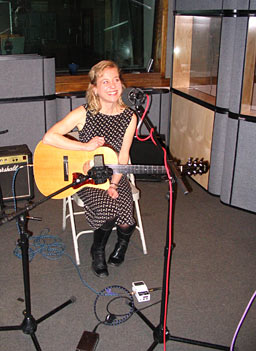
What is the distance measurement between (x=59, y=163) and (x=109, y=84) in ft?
1.94

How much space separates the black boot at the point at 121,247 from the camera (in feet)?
9.07

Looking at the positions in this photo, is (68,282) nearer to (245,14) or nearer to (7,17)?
(245,14)

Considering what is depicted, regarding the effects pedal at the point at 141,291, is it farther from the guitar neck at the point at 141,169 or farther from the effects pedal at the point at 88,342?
the guitar neck at the point at 141,169

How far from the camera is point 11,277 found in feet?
8.66

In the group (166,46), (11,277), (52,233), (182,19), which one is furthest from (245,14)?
(11,277)

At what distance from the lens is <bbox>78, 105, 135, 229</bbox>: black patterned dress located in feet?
8.68

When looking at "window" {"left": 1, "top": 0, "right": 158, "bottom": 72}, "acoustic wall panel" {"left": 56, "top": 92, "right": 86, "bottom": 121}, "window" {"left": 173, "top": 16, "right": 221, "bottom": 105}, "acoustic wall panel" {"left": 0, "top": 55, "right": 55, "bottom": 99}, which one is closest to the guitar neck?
"window" {"left": 173, "top": 16, "right": 221, "bottom": 105}

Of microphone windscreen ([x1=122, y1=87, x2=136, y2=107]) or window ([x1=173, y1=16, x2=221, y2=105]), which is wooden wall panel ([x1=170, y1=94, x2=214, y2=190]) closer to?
window ([x1=173, y1=16, x2=221, y2=105])

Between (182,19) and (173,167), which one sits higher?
(182,19)

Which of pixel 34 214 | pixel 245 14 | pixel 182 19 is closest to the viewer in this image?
pixel 245 14

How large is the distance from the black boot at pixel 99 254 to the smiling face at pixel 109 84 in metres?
0.86

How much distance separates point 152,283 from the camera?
2.61 m

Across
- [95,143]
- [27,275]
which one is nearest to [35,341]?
[27,275]

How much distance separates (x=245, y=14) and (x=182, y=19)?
1.12 metres
